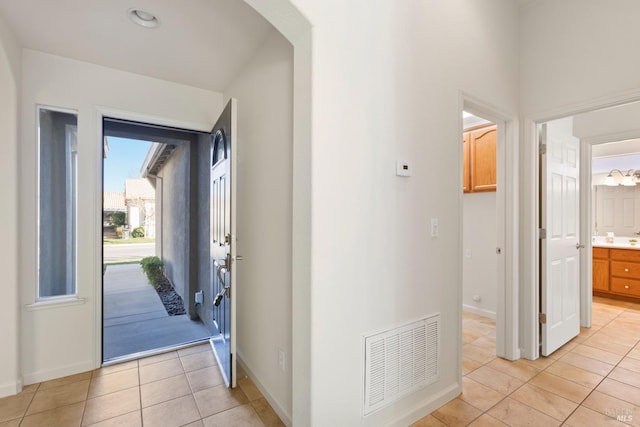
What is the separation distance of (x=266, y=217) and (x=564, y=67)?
2.69m

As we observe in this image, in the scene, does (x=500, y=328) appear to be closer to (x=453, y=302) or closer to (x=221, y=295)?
(x=453, y=302)

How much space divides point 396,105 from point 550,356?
266 cm

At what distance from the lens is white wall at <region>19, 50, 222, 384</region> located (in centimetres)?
223

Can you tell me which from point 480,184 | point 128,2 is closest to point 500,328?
point 480,184

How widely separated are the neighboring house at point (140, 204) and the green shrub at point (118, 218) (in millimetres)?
91

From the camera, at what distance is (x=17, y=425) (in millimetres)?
1756

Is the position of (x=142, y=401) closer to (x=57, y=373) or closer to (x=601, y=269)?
(x=57, y=373)

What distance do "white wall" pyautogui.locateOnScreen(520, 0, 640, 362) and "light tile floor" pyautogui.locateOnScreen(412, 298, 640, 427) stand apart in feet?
1.03

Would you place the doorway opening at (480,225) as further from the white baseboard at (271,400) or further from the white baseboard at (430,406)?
the white baseboard at (271,400)

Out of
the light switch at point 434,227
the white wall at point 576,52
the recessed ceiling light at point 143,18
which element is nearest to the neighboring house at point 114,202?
the recessed ceiling light at point 143,18

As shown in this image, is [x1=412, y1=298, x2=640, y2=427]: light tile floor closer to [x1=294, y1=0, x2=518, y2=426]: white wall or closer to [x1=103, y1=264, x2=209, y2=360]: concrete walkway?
[x1=294, y1=0, x2=518, y2=426]: white wall

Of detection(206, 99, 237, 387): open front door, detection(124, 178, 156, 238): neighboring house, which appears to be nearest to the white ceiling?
detection(206, 99, 237, 387): open front door

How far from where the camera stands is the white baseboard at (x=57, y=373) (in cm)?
221

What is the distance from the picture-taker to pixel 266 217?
2.06m
